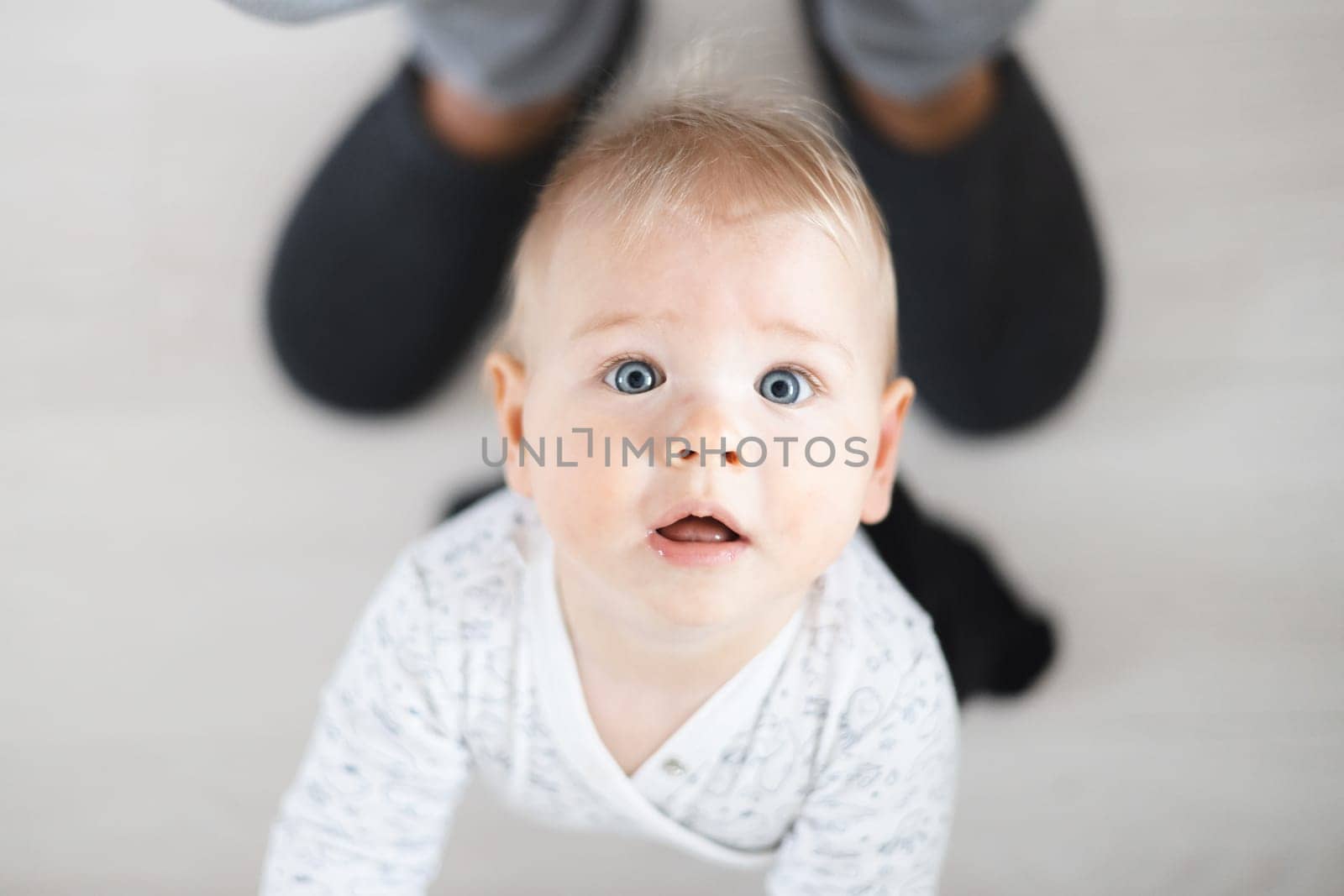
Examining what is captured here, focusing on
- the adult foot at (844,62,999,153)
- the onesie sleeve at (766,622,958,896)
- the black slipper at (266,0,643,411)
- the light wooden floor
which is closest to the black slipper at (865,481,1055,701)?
the light wooden floor

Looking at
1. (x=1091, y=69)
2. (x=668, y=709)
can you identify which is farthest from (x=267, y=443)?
(x=1091, y=69)

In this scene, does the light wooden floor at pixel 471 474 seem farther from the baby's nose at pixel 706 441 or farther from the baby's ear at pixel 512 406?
the baby's nose at pixel 706 441

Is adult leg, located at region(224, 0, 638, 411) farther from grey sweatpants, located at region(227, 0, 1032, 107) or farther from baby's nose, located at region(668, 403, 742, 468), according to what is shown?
baby's nose, located at region(668, 403, 742, 468)

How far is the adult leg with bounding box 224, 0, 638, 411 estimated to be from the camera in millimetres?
913

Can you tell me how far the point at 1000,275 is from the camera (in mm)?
919

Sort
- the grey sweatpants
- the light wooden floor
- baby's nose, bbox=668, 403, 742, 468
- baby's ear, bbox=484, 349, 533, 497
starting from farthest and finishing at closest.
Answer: the light wooden floor < the grey sweatpants < baby's ear, bbox=484, 349, 533, 497 < baby's nose, bbox=668, 403, 742, 468

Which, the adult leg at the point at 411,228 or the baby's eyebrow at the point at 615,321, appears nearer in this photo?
the baby's eyebrow at the point at 615,321

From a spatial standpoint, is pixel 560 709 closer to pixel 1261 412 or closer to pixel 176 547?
pixel 176 547

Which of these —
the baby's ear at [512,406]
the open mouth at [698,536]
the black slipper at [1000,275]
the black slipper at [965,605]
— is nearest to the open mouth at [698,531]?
the open mouth at [698,536]

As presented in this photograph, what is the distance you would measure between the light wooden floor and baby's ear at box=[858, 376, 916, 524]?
0.26 meters

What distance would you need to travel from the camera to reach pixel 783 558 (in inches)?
23.1

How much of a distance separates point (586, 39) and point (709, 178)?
340 mm

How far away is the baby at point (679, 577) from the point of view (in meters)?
0.58

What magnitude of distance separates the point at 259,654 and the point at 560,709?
0.34 meters
